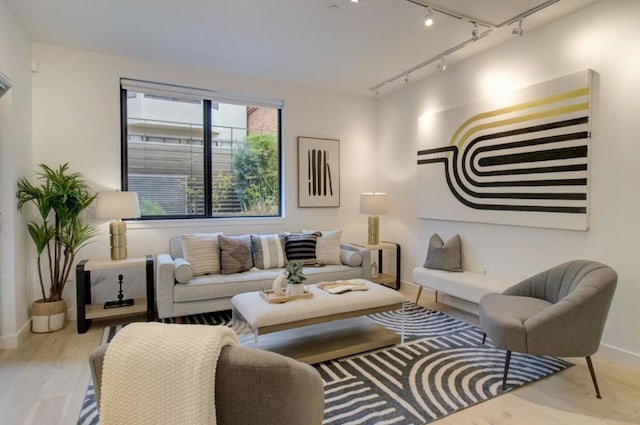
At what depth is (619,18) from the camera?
2.56 meters

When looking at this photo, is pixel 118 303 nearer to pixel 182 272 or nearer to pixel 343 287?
pixel 182 272

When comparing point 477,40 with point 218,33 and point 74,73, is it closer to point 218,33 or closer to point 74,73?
point 218,33

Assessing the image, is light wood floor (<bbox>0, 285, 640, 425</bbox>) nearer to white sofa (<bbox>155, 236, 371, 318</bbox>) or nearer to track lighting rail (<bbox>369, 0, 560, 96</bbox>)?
white sofa (<bbox>155, 236, 371, 318</bbox>)

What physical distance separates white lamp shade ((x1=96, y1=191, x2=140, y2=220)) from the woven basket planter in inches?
35.5

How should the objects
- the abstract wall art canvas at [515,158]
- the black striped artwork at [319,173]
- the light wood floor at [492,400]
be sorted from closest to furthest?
1. the light wood floor at [492,400]
2. the abstract wall art canvas at [515,158]
3. the black striped artwork at [319,173]

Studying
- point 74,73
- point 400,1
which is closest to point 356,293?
point 400,1

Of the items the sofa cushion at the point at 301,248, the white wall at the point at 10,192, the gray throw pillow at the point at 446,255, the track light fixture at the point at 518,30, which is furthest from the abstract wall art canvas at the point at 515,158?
the white wall at the point at 10,192

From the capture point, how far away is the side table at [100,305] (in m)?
3.16

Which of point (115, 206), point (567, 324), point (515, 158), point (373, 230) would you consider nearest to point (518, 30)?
point (515, 158)

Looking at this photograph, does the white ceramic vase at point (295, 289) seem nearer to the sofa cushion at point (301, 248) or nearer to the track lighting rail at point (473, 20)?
the sofa cushion at point (301, 248)

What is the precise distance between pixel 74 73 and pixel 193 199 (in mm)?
1707

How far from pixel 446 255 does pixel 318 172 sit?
79.0 inches

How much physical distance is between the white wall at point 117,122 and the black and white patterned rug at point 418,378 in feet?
5.06

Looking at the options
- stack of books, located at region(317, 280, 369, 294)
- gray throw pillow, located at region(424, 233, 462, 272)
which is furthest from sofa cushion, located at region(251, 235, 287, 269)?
gray throw pillow, located at region(424, 233, 462, 272)
